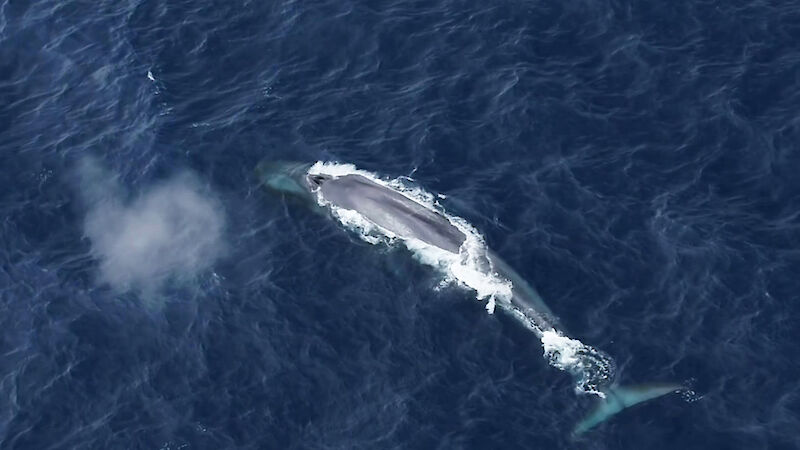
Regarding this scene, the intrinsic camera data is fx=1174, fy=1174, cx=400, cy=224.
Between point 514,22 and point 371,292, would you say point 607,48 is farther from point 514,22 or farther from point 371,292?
point 371,292

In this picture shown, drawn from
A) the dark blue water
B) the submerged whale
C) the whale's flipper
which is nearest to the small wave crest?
the submerged whale

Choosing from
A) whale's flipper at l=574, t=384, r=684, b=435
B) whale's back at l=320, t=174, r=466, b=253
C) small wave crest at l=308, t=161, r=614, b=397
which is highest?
whale's back at l=320, t=174, r=466, b=253

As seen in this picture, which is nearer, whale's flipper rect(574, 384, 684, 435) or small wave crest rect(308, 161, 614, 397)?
whale's flipper rect(574, 384, 684, 435)

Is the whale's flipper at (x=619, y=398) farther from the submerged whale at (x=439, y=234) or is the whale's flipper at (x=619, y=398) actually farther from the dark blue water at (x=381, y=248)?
the dark blue water at (x=381, y=248)

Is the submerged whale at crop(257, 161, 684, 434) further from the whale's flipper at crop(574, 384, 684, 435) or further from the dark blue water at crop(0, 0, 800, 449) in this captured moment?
the dark blue water at crop(0, 0, 800, 449)

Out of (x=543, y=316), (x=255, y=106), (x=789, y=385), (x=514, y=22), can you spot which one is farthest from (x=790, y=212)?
(x=255, y=106)
